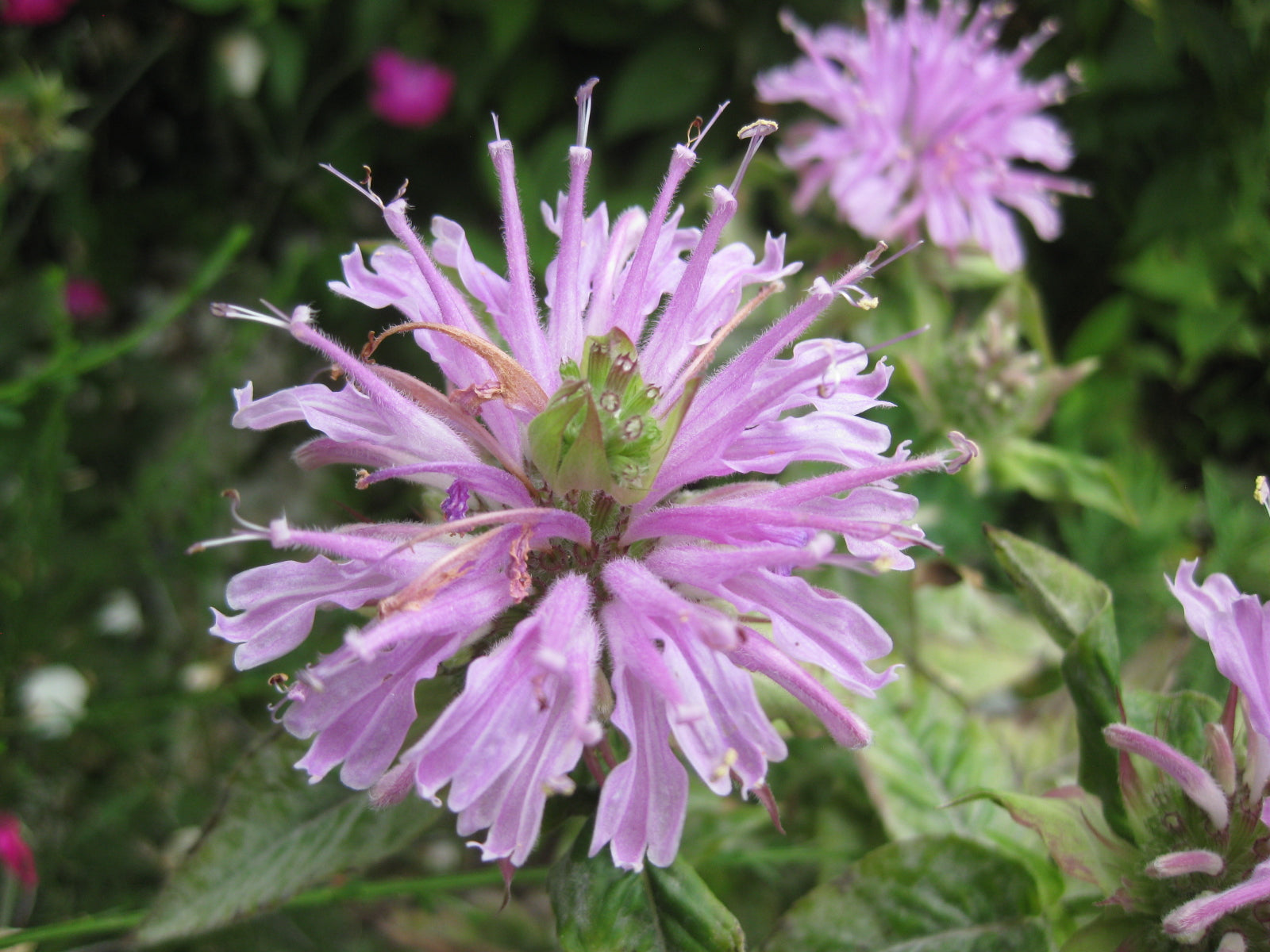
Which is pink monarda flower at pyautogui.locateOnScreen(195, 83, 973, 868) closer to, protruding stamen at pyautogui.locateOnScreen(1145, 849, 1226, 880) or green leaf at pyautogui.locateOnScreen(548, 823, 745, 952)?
green leaf at pyautogui.locateOnScreen(548, 823, 745, 952)

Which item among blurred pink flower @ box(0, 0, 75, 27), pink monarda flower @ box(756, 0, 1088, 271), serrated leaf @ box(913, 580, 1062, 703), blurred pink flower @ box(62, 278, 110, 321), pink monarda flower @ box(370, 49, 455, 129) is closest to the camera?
serrated leaf @ box(913, 580, 1062, 703)

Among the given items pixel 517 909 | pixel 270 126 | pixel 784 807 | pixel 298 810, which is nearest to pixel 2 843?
pixel 298 810

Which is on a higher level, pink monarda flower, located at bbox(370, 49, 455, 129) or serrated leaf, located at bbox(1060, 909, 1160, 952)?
pink monarda flower, located at bbox(370, 49, 455, 129)

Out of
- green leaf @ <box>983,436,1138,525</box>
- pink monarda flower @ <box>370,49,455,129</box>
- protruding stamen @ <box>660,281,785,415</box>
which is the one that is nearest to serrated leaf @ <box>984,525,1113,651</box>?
protruding stamen @ <box>660,281,785,415</box>

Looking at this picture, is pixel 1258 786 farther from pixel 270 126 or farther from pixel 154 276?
pixel 154 276

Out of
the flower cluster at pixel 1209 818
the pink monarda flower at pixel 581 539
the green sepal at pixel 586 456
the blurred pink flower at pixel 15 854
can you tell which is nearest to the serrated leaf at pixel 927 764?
the flower cluster at pixel 1209 818

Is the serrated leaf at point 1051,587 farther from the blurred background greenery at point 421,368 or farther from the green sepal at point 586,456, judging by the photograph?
the green sepal at point 586,456

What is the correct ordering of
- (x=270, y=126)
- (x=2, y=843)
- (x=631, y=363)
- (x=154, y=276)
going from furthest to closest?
(x=154, y=276)
(x=270, y=126)
(x=2, y=843)
(x=631, y=363)

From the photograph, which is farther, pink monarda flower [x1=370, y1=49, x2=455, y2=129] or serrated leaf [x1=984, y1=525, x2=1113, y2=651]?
pink monarda flower [x1=370, y1=49, x2=455, y2=129]

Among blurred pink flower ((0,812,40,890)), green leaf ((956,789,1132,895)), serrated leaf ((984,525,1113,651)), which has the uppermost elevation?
serrated leaf ((984,525,1113,651))
